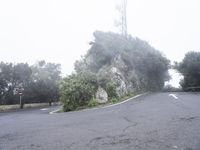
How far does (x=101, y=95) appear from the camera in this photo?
24.0 meters

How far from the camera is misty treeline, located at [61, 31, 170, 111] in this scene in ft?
75.3

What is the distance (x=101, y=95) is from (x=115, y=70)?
280 inches

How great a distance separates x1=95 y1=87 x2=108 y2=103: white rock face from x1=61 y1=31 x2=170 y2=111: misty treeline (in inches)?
16.5

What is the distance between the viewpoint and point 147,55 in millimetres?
40750

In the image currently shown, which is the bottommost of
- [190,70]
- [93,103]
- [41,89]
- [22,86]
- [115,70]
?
[93,103]

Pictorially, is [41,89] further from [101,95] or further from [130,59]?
[101,95]

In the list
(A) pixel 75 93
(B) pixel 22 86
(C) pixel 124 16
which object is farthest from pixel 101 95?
(B) pixel 22 86

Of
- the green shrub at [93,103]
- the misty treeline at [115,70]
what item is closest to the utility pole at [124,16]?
the misty treeline at [115,70]

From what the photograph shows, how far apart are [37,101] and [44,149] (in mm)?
47921

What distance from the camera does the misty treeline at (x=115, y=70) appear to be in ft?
75.3

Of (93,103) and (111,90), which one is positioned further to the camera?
(111,90)

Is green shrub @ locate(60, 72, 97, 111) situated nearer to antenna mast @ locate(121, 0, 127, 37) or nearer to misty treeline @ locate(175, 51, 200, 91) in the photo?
antenna mast @ locate(121, 0, 127, 37)

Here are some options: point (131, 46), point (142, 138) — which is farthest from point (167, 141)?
point (131, 46)

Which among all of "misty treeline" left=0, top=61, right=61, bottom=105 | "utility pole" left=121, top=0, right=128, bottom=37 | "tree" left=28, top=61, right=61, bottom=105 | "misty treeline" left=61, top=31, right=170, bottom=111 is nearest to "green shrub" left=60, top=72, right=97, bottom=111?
"misty treeline" left=61, top=31, right=170, bottom=111
